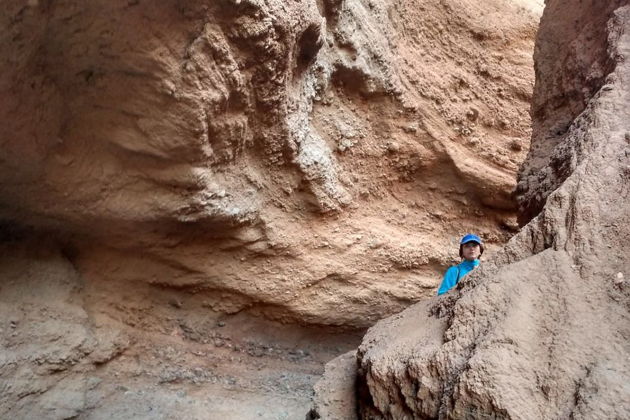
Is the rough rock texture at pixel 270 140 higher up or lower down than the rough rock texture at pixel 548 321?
higher up

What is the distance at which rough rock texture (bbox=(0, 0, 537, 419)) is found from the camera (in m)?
2.26

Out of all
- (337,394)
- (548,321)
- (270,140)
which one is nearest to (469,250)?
(270,140)

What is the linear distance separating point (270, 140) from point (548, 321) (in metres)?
1.92

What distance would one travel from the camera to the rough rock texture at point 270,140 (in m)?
2.21

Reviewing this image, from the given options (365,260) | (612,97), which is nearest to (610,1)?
(612,97)

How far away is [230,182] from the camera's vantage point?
9.51 ft

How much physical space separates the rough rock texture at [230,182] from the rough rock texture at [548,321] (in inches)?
49.7

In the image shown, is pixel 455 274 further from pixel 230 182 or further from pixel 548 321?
pixel 548 321

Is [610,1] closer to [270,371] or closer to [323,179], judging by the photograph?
[323,179]

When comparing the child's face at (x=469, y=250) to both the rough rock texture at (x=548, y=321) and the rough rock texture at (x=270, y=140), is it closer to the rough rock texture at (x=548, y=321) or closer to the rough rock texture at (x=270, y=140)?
the rough rock texture at (x=270, y=140)

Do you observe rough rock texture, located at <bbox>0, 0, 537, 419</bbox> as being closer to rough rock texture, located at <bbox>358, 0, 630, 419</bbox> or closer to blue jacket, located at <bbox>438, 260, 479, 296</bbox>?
blue jacket, located at <bbox>438, 260, 479, 296</bbox>

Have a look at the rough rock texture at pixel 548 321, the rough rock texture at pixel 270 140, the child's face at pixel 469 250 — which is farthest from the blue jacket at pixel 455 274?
the rough rock texture at pixel 548 321

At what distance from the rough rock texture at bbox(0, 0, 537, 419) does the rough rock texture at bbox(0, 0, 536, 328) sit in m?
0.01

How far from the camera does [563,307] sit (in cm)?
130
